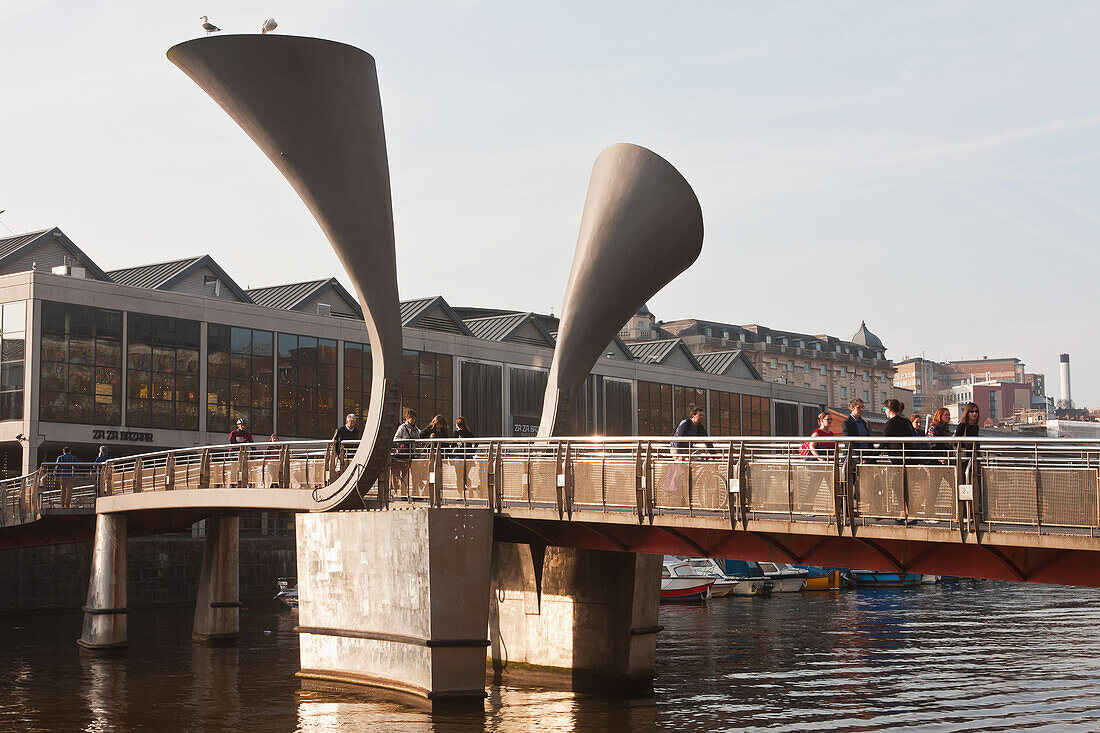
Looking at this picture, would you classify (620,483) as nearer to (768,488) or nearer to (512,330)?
(768,488)

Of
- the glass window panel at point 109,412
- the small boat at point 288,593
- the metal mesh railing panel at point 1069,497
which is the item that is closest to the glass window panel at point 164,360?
the glass window panel at point 109,412

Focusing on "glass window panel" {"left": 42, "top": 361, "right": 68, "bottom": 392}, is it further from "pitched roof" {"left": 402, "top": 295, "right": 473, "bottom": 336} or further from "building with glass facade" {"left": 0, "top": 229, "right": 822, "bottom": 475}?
"pitched roof" {"left": 402, "top": 295, "right": 473, "bottom": 336}

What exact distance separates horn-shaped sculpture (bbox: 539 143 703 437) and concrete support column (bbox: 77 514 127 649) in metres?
12.3

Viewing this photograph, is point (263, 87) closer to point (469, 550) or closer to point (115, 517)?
point (469, 550)

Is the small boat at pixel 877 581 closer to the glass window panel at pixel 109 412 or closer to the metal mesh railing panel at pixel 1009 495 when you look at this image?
the glass window panel at pixel 109 412

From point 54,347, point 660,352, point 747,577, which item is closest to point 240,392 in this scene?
point 54,347

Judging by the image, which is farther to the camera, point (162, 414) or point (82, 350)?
point (162, 414)

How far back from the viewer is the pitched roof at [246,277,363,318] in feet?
201

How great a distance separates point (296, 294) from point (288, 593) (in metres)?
19.6

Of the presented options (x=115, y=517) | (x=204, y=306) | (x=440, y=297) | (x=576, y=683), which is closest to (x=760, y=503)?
(x=576, y=683)

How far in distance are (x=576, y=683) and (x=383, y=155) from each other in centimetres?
1046

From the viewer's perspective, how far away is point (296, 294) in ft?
206

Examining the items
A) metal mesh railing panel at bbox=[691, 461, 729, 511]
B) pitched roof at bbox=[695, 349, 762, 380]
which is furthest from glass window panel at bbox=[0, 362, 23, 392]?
pitched roof at bbox=[695, 349, 762, 380]

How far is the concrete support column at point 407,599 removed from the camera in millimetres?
21000
